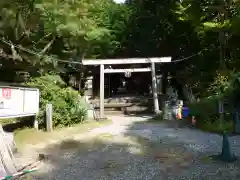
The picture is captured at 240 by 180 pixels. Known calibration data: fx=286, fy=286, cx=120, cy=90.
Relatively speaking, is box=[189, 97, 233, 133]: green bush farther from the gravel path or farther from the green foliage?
the gravel path

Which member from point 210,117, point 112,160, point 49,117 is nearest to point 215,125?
point 210,117

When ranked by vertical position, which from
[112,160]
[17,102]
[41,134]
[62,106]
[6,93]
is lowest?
[112,160]

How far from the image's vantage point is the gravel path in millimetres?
5469

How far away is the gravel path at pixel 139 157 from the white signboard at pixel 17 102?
1878 mm

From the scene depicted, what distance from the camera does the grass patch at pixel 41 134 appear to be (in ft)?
28.3

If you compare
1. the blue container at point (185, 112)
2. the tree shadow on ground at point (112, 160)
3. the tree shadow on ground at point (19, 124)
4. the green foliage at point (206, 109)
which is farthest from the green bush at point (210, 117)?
the tree shadow on ground at point (19, 124)

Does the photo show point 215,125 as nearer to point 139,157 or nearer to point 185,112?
point 185,112

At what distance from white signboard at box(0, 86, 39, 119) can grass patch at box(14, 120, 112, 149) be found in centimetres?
64

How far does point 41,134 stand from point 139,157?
13.9 ft

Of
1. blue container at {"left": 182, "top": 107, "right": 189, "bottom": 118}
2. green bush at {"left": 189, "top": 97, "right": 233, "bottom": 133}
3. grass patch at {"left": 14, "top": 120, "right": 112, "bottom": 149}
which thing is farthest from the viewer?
blue container at {"left": 182, "top": 107, "right": 189, "bottom": 118}

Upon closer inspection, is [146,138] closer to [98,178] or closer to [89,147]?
[89,147]

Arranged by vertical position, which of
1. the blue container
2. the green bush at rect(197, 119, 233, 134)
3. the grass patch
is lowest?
the grass patch

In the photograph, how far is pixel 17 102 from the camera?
9148 millimetres

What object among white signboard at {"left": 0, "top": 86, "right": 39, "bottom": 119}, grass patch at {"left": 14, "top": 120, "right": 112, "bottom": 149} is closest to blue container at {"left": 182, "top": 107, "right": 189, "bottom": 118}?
grass patch at {"left": 14, "top": 120, "right": 112, "bottom": 149}
